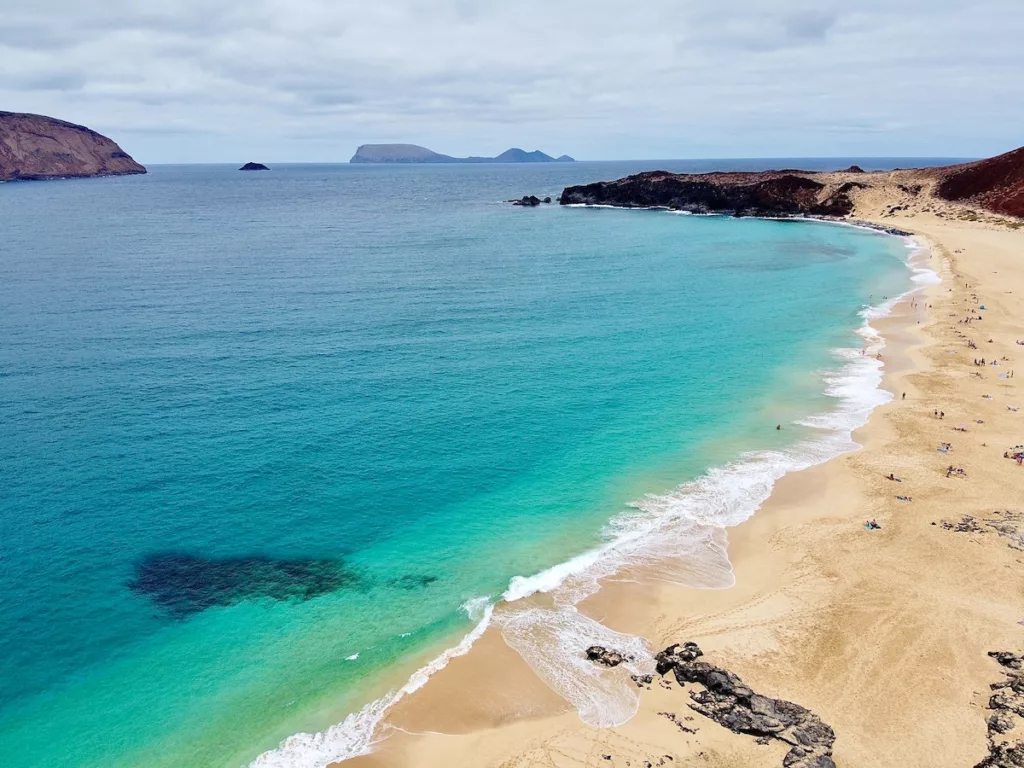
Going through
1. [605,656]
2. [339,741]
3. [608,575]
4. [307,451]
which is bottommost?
[339,741]

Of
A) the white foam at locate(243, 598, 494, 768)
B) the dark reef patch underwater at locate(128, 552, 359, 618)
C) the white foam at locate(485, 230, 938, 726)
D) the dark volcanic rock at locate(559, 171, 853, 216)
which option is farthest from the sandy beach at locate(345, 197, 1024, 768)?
the dark volcanic rock at locate(559, 171, 853, 216)

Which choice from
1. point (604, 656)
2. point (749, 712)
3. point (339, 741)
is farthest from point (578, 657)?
point (339, 741)

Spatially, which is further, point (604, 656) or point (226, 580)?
point (226, 580)

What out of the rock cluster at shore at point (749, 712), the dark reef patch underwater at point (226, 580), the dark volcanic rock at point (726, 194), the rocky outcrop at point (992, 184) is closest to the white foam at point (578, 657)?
the rock cluster at shore at point (749, 712)

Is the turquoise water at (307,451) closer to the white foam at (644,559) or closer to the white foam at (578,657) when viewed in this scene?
the white foam at (644,559)

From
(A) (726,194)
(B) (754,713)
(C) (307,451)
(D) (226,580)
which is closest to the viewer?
(B) (754,713)

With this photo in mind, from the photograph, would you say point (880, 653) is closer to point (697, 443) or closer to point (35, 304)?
point (697, 443)

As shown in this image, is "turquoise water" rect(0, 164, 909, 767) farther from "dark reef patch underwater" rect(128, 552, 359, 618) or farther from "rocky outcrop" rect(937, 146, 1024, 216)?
"rocky outcrop" rect(937, 146, 1024, 216)

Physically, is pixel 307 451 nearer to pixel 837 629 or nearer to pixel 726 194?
pixel 837 629
